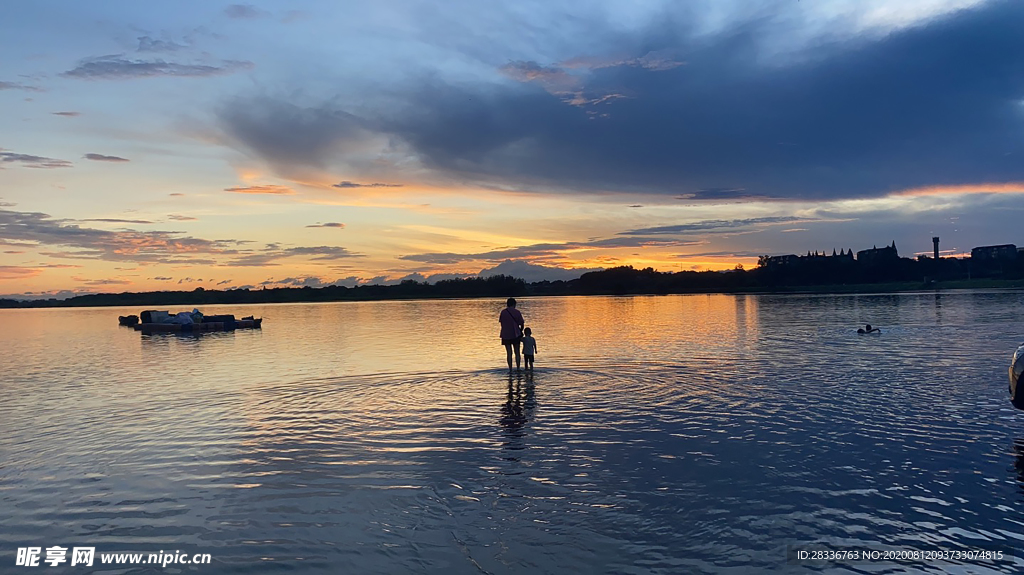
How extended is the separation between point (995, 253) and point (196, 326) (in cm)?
19455

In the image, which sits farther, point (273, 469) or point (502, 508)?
point (273, 469)

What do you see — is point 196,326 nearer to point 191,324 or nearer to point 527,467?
point 191,324

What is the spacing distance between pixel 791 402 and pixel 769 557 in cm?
893

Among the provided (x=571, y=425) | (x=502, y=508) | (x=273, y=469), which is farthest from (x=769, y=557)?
(x=273, y=469)

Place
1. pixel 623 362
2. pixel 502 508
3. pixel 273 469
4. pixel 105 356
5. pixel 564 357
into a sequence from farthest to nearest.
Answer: pixel 105 356, pixel 564 357, pixel 623 362, pixel 273 469, pixel 502 508

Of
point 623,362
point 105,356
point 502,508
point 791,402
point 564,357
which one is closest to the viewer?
point 502,508

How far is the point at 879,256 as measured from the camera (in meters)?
170

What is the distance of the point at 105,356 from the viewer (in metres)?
32.3

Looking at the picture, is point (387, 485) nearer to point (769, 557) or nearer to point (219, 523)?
point (219, 523)

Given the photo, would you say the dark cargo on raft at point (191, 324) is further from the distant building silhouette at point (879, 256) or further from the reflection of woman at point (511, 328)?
the distant building silhouette at point (879, 256)

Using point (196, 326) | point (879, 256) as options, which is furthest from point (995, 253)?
point (196, 326)

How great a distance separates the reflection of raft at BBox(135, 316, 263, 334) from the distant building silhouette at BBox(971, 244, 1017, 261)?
183997 mm

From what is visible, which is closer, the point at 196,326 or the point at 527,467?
the point at 527,467

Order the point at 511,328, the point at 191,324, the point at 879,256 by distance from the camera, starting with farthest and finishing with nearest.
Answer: the point at 879,256 < the point at 191,324 < the point at 511,328
